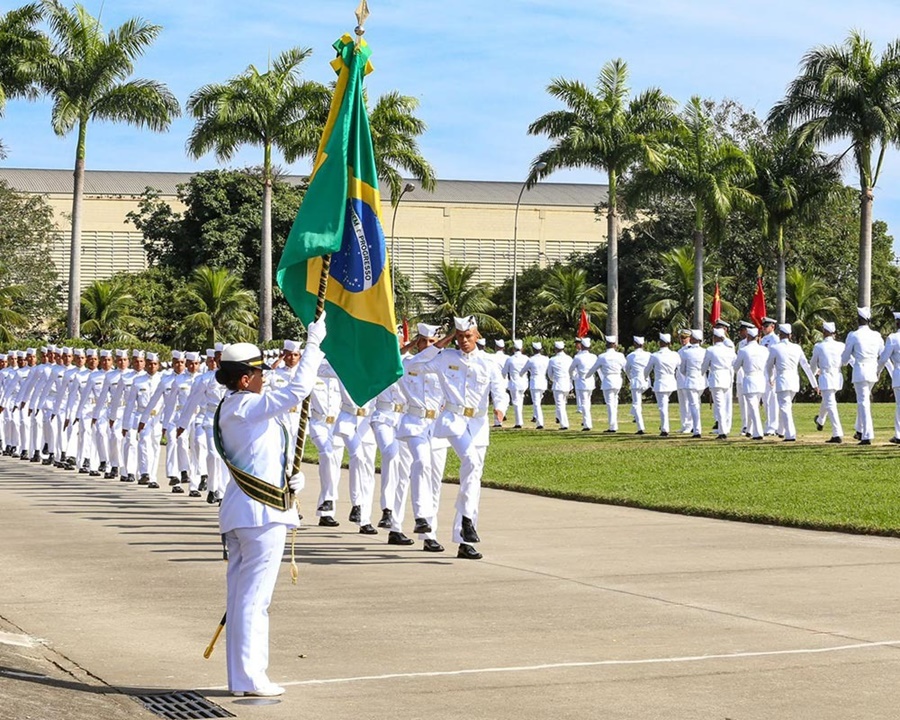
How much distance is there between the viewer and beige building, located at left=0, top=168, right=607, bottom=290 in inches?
2972

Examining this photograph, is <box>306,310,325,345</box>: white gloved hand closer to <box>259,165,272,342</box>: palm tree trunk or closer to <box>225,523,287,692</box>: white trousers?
<box>225,523,287,692</box>: white trousers

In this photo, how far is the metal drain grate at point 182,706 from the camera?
709 cm

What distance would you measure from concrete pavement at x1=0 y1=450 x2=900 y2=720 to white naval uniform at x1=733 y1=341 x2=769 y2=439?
11598mm

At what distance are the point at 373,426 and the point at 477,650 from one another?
673cm

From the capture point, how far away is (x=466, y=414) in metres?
13.4

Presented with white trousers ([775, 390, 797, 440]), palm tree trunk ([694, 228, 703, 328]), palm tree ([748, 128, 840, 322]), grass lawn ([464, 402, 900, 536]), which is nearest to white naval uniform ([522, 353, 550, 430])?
grass lawn ([464, 402, 900, 536])

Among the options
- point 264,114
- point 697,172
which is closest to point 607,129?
Result: point 697,172

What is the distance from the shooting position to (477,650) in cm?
870

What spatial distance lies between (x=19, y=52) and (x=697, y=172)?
66.7 feet

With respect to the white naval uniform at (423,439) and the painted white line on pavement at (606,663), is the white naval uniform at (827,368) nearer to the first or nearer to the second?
the white naval uniform at (423,439)

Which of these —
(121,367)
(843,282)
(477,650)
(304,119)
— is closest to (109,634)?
(477,650)

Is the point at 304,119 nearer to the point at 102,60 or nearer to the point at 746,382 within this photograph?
the point at 102,60

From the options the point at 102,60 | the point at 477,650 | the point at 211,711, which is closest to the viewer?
the point at 211,711

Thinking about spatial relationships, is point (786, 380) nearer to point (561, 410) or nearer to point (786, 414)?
point (786, 414)
